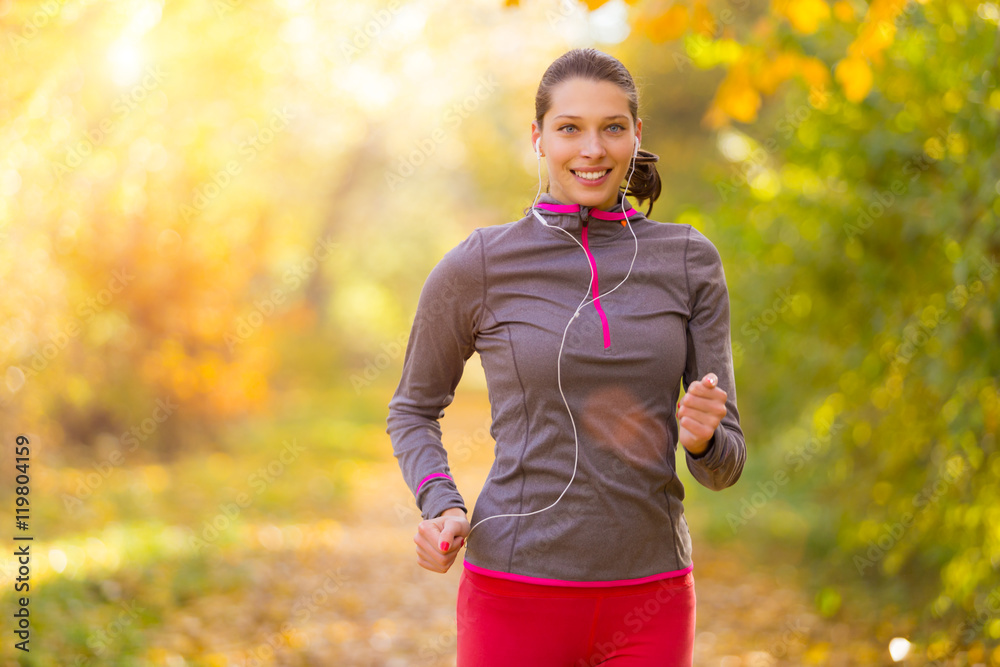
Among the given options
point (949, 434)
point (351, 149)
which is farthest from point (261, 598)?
point (351, 149)

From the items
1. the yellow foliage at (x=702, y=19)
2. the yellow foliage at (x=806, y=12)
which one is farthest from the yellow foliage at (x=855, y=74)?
the yellow foliage at (x=702, y=19)

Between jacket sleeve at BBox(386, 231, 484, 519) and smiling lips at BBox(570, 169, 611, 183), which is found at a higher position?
smiling lips at BBox(570, 169, 611, 183)

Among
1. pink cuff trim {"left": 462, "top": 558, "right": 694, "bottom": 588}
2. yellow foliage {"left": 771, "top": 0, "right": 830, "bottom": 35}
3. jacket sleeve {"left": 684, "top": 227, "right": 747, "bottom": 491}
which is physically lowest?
pink cuff trim {"left": 462, "top": 558, "right": 694, "bottom": 588}

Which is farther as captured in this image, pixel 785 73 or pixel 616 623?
pixel 785 73

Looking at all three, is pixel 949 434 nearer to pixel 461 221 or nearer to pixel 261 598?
pixel 261 598

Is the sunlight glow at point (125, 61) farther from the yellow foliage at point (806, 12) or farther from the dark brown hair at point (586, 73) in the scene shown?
the dark brown hair at point (586, 73)

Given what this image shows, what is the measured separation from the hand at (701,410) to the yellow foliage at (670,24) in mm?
2251

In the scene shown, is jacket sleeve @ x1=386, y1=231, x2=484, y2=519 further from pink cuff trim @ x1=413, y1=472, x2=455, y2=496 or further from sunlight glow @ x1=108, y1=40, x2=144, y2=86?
sunlight glow @ x1=108, y1=40, x2=144, y2=86

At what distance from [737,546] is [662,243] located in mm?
5865

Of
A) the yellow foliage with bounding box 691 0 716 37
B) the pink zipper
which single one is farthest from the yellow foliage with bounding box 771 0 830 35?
the pink zipper

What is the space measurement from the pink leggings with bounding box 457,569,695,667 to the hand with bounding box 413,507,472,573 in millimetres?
117

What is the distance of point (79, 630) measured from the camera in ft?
14.3

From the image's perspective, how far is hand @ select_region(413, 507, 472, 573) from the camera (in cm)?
183

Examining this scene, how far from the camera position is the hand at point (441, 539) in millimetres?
1829
